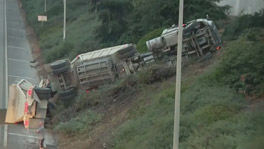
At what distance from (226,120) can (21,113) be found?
1003 cm

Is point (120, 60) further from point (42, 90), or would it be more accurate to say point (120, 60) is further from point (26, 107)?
point (26, 107)

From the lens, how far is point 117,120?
1969 centimetres

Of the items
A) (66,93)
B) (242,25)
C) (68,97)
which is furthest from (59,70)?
(242,25)

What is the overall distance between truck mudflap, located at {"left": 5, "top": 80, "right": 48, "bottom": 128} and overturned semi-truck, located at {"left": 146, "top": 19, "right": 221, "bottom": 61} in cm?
545

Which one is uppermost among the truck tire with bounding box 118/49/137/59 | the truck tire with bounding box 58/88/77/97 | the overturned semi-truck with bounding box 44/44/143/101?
the truck tire with bounding box 118/49/137/59

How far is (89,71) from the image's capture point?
2298 centimetres

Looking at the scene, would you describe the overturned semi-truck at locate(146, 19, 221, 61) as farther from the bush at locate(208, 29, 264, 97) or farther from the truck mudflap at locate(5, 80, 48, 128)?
the truck mudflap at locate(5, 80, 48, 128)

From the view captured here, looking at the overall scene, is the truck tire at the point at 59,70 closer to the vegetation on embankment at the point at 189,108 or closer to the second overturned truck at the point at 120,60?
the second overturned truck at the point at 120,60

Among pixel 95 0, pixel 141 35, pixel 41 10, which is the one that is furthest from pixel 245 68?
pixel 41 10

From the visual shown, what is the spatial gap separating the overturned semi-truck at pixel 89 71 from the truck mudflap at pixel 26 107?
1503 mm

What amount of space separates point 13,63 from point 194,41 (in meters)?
17.7

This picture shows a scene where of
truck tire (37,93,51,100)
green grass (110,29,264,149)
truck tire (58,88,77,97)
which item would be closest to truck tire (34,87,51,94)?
truck tire (37,93,51,100)

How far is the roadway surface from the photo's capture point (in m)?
20.1

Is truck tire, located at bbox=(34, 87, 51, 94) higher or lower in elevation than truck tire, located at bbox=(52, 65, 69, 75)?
lower
